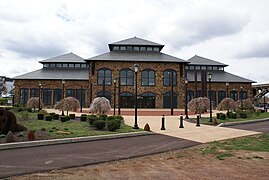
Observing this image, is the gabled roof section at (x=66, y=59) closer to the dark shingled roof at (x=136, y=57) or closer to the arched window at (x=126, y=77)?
the dark shingled roof at (x=136, y=57)

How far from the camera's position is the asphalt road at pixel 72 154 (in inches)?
280

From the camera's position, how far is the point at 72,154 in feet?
28.9

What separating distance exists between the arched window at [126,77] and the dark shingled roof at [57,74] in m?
8.16

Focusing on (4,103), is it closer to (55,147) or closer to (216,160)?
(55,147)

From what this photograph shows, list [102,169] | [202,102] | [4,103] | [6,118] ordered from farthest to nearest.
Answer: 1. [4,103]
2. [202,102]
3. [6,118]
4. [102,169]

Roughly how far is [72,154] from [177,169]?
3.91 m

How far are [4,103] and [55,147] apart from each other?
54.1 metres

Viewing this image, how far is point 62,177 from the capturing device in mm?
6125

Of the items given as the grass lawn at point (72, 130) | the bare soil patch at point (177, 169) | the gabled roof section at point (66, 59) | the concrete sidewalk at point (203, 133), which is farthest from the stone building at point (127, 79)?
the bare soil patch at point (177, 169)

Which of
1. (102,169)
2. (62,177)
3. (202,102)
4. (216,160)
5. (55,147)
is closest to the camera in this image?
(62,177)

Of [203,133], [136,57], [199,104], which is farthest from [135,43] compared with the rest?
[203,133]

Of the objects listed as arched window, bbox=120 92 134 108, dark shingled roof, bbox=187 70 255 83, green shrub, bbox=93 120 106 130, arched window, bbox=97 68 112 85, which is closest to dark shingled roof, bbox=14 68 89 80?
arched window, bbox=97 68 112 85

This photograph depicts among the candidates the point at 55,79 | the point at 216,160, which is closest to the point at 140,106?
the point at 55,79

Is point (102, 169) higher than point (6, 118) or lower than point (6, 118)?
lower
